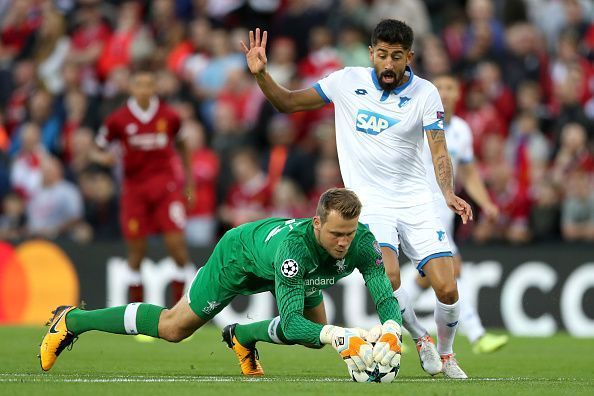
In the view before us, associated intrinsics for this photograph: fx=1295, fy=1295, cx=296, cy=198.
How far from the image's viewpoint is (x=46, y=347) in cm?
967

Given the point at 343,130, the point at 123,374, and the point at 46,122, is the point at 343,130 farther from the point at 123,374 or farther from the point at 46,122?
the point at 46,122

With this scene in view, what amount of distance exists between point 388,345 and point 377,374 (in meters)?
0.32

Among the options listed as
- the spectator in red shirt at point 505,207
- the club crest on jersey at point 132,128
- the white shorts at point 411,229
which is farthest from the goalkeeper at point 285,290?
the spectator in red shirt at point 505,207

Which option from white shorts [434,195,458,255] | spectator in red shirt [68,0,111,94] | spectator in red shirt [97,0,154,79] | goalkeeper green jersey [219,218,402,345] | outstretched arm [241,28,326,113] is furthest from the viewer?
spectator in red shirt [68,0,111,94]

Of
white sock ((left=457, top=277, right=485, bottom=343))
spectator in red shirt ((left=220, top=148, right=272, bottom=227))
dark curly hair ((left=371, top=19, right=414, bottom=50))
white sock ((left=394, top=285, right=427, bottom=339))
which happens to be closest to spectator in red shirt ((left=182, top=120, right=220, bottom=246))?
spectator in red shirt ((left=220, top=148, right=272, bottom=227))

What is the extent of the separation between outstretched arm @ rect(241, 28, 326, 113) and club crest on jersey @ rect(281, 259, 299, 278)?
6.17ft

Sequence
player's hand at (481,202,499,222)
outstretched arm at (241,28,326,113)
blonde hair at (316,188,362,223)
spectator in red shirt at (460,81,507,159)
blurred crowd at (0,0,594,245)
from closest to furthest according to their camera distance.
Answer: blonde hair at (316,188,362,223)
outstretched arm at (241,28,326,113)
player's hand at (481,202,499,222)
blurred crowd at (0,0,594,245)
spectator in red shirt at (460,81,507,159)

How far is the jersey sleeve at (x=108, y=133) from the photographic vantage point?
48.0 ft

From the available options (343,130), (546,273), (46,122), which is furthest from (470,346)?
(46,122)

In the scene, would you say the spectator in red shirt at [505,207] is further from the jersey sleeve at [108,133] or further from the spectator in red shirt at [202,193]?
the jersey sleeve at [108,133]

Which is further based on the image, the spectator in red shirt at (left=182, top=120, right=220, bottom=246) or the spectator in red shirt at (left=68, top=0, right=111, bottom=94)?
the spectator in red shirt at (left=68, top=0, right=111, bottom=94)

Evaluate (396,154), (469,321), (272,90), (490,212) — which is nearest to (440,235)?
(396,154)

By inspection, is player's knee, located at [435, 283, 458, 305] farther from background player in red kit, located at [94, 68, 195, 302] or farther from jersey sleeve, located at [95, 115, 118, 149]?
jersey sleeve, located at [95, 115, 118, 149]

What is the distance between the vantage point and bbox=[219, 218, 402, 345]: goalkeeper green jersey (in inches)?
330
